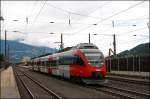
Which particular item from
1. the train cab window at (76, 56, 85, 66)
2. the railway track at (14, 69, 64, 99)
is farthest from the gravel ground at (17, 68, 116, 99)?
the train cab window at (76, 56, 85, 66)

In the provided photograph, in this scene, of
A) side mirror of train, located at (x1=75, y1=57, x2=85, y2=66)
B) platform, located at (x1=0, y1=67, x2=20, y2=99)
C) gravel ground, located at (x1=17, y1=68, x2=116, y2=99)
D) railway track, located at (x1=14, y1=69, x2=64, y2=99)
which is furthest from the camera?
side mirror of train, located at (x1=75, y1=57, x2=85, y2=66)

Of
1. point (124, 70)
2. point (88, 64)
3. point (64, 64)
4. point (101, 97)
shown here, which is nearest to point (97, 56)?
point (88, 64)

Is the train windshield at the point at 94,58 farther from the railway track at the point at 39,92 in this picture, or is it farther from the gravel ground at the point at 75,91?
the railway track at the point at 39,92

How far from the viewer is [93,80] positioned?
28609mm

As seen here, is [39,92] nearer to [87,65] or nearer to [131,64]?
[87,65]

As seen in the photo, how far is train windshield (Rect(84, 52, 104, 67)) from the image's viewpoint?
28.7 m

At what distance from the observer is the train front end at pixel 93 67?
1109 inches

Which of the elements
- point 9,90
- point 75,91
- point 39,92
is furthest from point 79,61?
point 9,90

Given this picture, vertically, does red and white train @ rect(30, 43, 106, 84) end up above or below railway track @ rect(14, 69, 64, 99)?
above

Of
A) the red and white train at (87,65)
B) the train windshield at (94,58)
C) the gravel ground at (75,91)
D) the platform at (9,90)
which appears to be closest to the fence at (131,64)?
the red and white train at (87,65)

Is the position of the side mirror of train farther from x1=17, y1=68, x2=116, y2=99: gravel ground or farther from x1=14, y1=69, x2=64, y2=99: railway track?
x1=14, y1=69, x2=64, y2=99: railway track

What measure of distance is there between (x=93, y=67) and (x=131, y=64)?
1943 cm

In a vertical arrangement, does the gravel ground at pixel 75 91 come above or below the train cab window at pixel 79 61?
below

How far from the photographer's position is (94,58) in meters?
29.0
